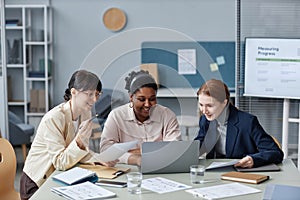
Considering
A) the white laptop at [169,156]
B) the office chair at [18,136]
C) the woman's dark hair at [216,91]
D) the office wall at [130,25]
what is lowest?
the office chair at [18,136]

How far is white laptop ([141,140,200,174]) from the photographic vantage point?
115 inches

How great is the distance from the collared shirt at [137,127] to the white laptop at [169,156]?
0.37 meters

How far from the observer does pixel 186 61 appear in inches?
279

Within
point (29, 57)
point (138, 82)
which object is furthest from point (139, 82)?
point (29, 57)

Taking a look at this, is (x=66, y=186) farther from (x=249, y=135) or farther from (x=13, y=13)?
(x=13, y=13)

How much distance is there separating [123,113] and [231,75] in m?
3.89

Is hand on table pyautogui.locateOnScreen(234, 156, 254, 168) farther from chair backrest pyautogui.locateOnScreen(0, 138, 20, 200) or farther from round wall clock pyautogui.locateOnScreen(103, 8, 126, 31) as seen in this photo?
round wall clock pyautogui.locateOnScreen(103, 8, 126, 31)

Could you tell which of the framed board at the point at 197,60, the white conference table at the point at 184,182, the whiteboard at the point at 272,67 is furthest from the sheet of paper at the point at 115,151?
the framed board at the point at 197,60

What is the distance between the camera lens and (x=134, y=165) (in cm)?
311

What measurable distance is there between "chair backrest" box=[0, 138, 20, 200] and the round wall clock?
3.98 meters

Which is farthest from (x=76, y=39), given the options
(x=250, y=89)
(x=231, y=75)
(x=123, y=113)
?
(x=123, y=113)

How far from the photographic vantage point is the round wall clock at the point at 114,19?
23.2 ft

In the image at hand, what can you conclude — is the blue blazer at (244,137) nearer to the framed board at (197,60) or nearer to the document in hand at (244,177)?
the document in hand at (244,177)

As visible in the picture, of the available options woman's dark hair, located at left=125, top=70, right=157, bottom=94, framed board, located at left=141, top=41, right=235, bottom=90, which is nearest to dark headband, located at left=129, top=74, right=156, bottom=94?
woman's dark hair, located at left=125, top=70, right=157, bottom=94
